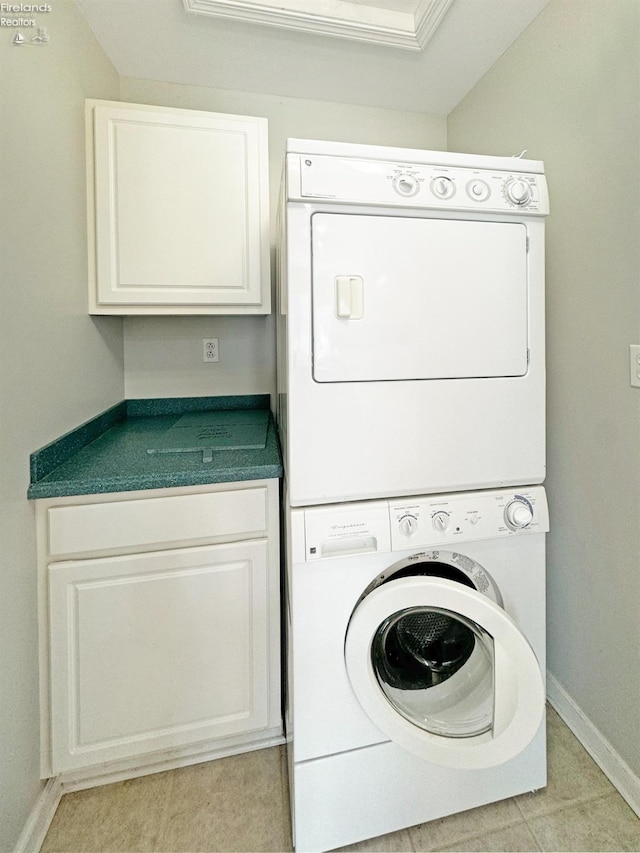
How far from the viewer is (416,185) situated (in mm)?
1003

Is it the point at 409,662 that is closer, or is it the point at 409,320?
the point at 409,320

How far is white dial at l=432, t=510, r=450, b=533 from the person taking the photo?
1060 millimetres

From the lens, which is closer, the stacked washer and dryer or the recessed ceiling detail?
the stacked washer and dryer

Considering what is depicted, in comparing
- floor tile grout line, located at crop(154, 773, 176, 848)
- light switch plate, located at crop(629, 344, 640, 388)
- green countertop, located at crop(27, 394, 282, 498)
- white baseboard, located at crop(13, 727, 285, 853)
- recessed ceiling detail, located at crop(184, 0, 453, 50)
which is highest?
Answer: recessed ceiling detail, located at crop(184, 0, 453, 50)

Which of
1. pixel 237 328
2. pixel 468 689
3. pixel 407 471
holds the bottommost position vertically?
pixel 468 689

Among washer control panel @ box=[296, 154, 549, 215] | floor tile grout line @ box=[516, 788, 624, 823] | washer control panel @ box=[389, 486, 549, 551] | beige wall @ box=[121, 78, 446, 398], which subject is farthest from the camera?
beige wall @ box=[121, 78, 446, 398]

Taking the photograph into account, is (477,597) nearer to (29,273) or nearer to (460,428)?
(460,428)

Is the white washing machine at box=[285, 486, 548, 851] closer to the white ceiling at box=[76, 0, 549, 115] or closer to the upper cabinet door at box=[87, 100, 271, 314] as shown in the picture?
the upper cabinet door at box=[87, 100, 271, 314]

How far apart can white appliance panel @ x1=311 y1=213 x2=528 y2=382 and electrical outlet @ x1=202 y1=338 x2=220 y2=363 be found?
1.16 metres

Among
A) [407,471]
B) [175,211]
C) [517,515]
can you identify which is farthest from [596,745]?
[175,211]

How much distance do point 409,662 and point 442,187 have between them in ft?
4.25

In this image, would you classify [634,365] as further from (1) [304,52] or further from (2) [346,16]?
(1) [304,52]

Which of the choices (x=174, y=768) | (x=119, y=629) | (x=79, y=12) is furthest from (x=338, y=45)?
(x=174, y=768)

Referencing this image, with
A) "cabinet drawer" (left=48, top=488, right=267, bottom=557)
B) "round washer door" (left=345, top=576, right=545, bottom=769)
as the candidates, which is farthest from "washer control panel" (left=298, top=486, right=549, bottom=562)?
"cabinet drawer" (left=48, top=488, right=267, bottom=557)
